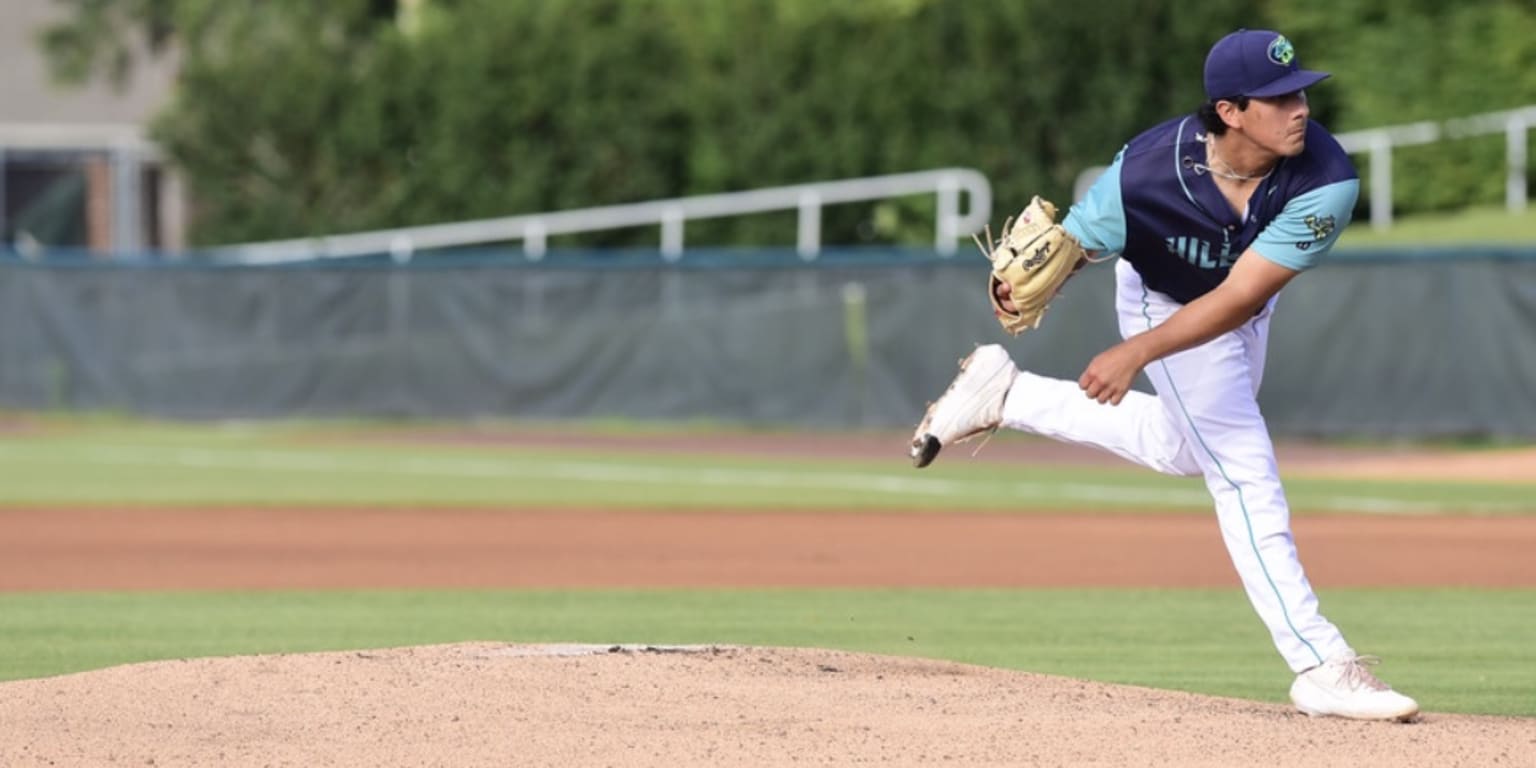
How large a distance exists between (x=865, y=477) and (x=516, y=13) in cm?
1289

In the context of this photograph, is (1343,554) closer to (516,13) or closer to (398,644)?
(398,644)

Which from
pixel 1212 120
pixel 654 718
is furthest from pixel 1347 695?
pixel 654 718

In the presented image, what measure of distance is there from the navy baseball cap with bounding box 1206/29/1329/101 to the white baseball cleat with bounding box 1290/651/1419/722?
4.77 ft

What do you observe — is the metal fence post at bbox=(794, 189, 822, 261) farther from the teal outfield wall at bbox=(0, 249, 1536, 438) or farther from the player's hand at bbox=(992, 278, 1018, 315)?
the player's hand at bbox=(992, 278, 1018, 315)

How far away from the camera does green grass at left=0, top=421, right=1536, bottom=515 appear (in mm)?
17016

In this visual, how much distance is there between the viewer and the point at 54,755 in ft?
18.9

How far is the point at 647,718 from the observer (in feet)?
20.5

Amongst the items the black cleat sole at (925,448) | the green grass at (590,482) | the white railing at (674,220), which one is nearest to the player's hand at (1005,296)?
the black cleat sole at (925,448)

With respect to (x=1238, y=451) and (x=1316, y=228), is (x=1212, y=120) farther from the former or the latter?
(x=1238, y=451)

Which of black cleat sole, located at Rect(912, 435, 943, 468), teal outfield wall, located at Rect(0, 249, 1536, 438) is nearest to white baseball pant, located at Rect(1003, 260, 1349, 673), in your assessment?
black cleat sole, located at Rect(912, 435, 943, 468)

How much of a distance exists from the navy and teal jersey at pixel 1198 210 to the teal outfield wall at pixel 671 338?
15795 millimetres

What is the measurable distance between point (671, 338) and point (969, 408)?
59.4ft

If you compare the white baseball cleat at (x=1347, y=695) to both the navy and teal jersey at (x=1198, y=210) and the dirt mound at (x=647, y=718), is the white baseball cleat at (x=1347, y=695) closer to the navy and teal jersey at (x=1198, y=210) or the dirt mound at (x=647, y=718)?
the dirt mound at (x=647, y=718)

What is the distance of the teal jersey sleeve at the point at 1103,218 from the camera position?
6.52m
